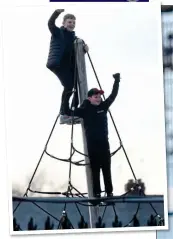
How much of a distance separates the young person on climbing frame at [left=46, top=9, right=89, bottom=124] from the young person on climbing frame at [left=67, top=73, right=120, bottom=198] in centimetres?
4

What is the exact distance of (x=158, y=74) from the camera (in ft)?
5.34

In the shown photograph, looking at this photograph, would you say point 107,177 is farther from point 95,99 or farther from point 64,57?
point 64,57

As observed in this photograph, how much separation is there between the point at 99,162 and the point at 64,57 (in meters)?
0.31

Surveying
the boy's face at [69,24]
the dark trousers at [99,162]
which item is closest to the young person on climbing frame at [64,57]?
the boy's face at [69,24]

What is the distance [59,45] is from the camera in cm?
163

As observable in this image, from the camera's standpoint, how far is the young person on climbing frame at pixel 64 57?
1.62 m

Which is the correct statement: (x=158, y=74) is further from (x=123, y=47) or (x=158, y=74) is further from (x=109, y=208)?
(x=109, y=208)

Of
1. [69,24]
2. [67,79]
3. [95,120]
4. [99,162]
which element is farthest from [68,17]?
[99,162]

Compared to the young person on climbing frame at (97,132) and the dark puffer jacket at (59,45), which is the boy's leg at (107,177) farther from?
the dark puffer jacket at (59,45)

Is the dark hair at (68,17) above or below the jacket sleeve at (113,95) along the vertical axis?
above

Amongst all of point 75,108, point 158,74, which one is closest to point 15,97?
point 75,108

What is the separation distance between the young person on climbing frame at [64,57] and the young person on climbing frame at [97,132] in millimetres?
41

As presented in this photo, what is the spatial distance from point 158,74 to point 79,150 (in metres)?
0.31

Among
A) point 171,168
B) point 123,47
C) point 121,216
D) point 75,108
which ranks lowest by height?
point 121,216
